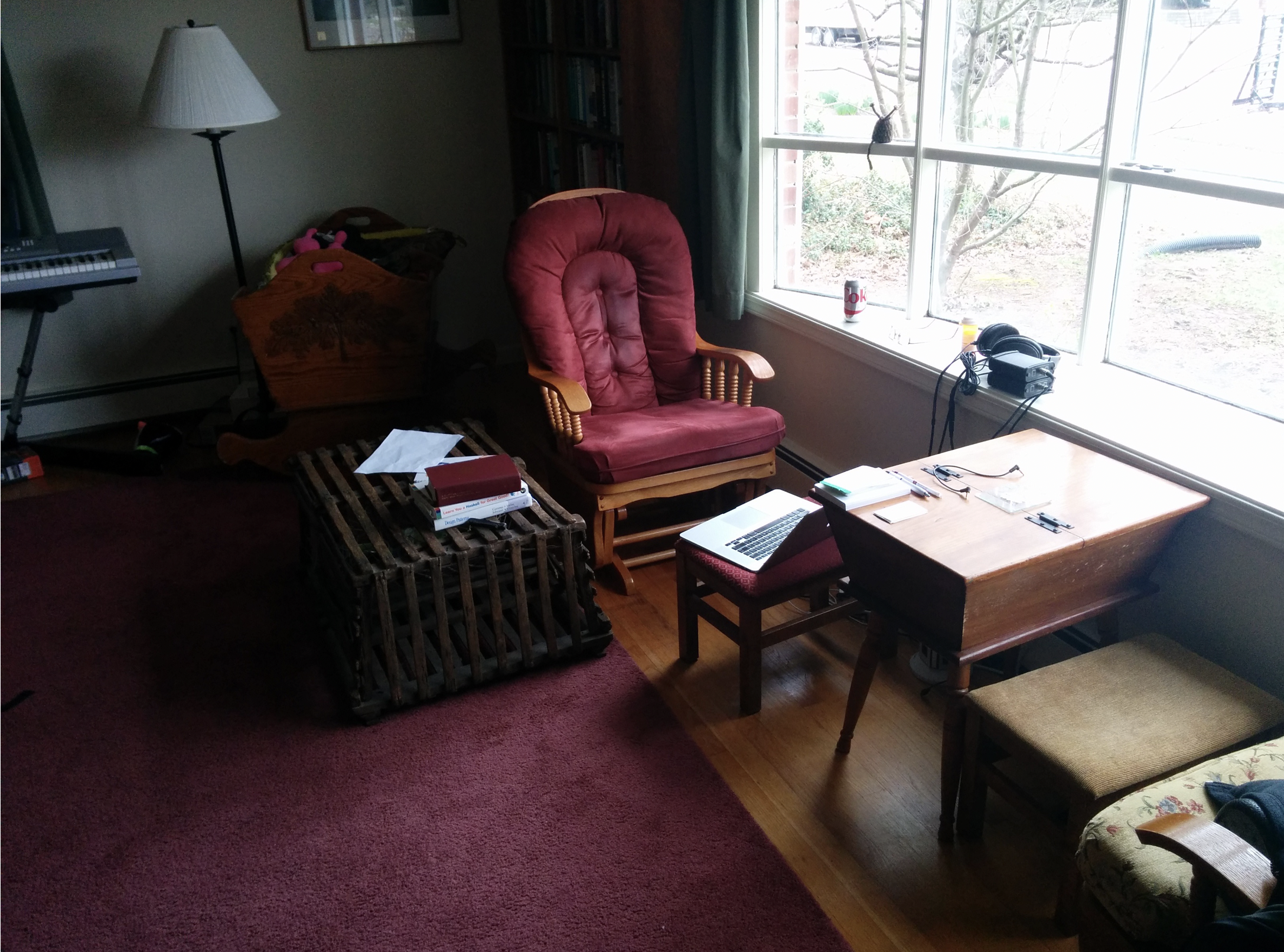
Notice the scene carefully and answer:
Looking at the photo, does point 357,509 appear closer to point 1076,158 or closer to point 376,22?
point 1076,158

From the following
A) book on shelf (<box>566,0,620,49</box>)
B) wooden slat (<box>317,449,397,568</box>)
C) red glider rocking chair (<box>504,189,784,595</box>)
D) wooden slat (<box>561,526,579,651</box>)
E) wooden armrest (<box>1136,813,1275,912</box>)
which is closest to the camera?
wooden armrest (<box>1136,813,1275,912</box>)

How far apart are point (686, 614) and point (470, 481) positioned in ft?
2.13

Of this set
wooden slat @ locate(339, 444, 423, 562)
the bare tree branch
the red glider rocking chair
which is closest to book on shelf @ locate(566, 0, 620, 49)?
the red glider rocking chair

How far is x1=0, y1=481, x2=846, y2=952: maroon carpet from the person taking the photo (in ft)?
6.42

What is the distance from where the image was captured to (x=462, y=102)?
4.67 m

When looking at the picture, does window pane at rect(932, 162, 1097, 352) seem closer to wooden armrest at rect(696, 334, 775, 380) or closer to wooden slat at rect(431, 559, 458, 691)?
A: wooden armrest at rect(696, 334, 775, 380)

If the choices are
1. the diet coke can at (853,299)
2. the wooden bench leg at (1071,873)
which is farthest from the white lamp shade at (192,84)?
the wooden bench leg at (1071,873)

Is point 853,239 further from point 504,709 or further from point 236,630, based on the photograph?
point 236,630

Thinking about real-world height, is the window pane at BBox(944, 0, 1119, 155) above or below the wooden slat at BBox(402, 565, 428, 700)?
above

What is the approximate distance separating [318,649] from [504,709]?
623 mm

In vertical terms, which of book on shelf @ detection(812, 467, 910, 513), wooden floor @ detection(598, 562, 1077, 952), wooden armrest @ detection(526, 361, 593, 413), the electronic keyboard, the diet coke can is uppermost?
the electronic keyboard

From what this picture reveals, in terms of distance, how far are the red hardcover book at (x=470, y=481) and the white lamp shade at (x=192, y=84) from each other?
6.17 feet

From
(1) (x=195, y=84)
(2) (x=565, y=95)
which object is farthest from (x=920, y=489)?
(1) (x=195, y=84)

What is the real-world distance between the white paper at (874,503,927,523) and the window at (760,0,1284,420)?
0.82 m
